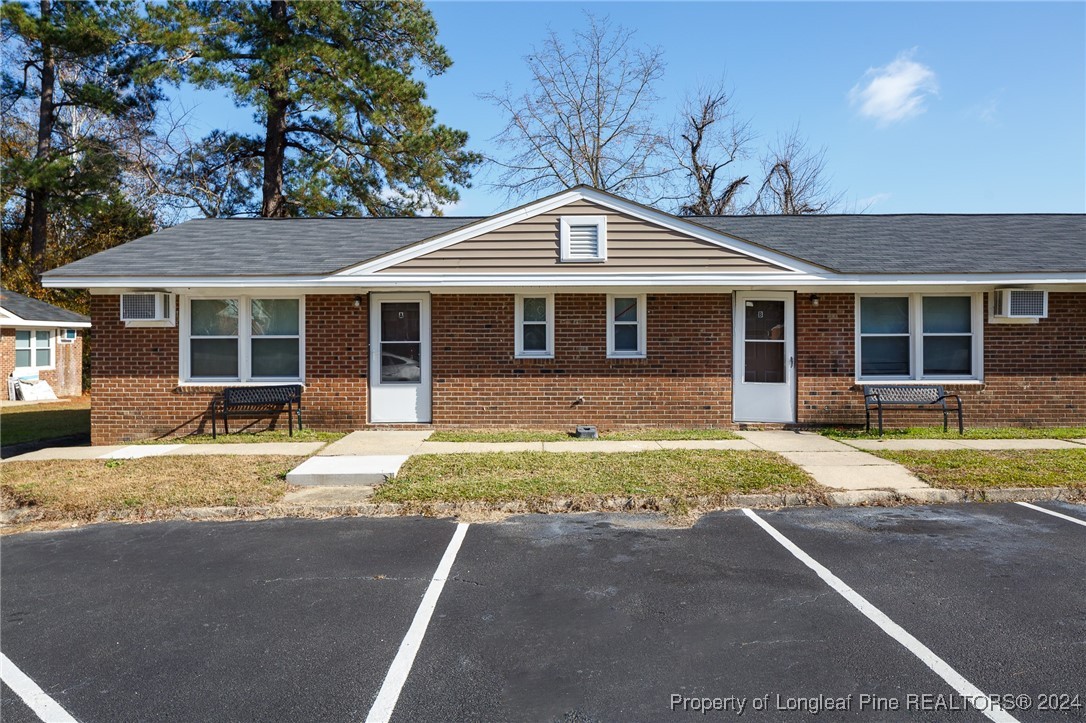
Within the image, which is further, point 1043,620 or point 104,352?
point 104,352

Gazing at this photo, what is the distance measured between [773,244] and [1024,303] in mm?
4016

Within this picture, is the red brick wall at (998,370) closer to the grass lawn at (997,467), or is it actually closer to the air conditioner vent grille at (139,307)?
the grass lawn at (997,467)

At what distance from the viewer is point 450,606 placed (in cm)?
418

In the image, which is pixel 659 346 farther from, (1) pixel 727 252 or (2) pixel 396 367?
(2) pixel 396 367

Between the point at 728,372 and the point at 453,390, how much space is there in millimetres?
4649

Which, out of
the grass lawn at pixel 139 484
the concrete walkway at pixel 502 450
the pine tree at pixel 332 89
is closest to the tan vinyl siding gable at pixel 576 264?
the concrete walkway at pixel 502 450

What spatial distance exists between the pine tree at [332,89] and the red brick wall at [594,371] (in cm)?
1363

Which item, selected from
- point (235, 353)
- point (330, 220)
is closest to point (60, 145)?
point (330, 220)

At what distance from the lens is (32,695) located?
10.5 ft

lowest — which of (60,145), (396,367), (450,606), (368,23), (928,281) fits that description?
(450,606)

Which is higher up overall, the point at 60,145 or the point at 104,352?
the point at 60,145

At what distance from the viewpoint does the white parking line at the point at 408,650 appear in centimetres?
304

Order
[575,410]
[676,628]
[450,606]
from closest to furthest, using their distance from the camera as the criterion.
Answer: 1. [676,628]
2. [450,606]
3. [575,410]

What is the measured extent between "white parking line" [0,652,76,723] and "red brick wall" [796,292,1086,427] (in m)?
10.4
